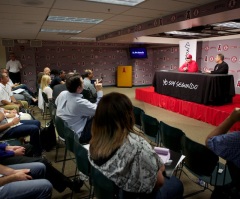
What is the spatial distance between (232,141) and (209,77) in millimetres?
3931

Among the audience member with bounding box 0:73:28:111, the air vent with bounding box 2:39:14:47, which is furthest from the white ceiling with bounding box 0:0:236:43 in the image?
the air vent with bounding box 2:39:14:47

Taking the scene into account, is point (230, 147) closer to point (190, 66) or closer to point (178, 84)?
point (178, 84)

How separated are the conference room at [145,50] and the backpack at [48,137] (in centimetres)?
14

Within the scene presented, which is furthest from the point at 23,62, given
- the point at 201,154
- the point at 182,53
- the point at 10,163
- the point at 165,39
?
the point at 201,154

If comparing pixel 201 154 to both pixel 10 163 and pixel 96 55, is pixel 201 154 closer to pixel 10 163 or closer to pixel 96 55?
pixel 10 163

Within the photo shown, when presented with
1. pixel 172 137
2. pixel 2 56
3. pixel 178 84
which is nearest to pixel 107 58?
pixel 2 56

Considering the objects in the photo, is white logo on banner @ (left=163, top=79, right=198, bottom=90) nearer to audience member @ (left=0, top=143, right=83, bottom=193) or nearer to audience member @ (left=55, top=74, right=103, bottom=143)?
audience member @ (left=55, top=74, right=103, bottom=143)

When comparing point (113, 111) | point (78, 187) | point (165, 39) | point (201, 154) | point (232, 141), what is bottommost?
point (78, 187)

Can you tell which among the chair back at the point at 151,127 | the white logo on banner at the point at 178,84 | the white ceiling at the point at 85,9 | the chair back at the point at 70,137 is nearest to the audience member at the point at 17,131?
the chair back at the point at 70,137

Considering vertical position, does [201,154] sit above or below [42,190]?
above

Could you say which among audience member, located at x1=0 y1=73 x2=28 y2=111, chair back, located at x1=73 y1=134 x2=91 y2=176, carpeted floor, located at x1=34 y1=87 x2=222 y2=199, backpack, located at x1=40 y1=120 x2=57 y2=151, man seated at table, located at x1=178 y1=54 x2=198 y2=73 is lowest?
carpeted floor, located at x1=34 y1=87 x2=222 y2=199

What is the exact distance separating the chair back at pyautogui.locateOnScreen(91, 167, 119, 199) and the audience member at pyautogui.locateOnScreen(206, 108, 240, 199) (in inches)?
28.0

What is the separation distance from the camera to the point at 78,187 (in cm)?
229

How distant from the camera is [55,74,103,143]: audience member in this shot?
8.41ft
